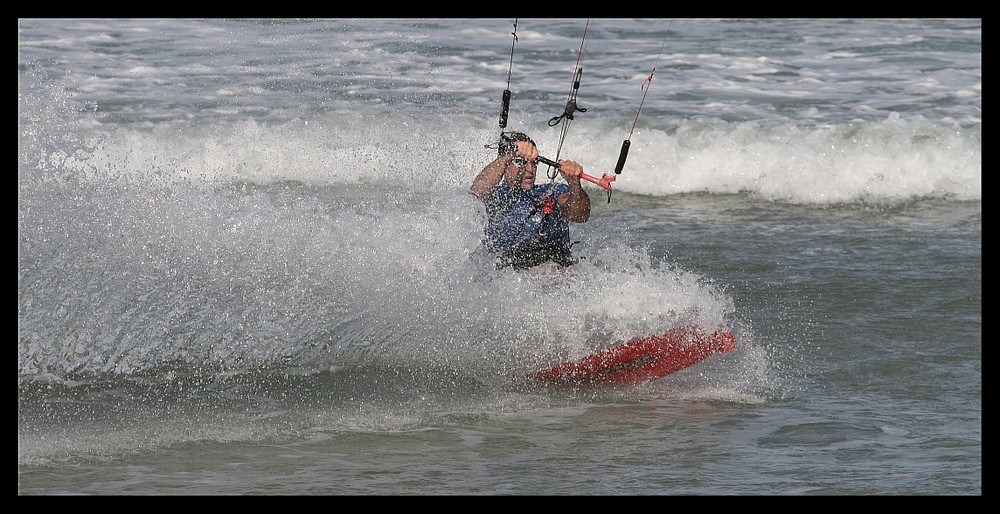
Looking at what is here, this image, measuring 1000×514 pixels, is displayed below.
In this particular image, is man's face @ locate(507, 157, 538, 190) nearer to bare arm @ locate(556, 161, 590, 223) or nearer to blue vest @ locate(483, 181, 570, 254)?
blue vest @ locate(483, 181, 570, 254)

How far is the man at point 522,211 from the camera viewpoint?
7715 millimetres

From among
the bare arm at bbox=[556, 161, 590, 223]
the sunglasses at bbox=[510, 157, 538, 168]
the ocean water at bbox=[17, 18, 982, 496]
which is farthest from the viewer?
the sunglasses at bbox=[510, 157, 538, 168]

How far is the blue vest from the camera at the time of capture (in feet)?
25.4

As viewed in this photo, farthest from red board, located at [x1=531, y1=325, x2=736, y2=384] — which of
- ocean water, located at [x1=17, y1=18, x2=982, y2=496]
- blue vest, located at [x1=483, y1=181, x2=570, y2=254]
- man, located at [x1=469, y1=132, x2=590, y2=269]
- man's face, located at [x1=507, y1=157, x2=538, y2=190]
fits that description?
man's face, located at [x1=507, y1=157, x2=538, y2=190]

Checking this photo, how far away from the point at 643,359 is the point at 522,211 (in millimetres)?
1183

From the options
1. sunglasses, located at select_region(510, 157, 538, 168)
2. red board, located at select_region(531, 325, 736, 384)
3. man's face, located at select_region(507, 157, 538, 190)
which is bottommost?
red board, located at select_region(531, 325, 736, 384)

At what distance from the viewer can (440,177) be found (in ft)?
40.4

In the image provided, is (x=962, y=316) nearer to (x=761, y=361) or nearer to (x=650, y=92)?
(x=761, y=361)

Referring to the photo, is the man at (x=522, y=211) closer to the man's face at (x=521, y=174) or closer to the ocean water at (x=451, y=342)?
the man's face at (x=521, y=174)

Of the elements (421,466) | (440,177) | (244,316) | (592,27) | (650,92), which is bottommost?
(421,466)

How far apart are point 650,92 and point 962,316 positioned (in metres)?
7.90

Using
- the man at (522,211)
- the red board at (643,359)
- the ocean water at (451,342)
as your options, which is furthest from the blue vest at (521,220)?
the red board at (643,359)
